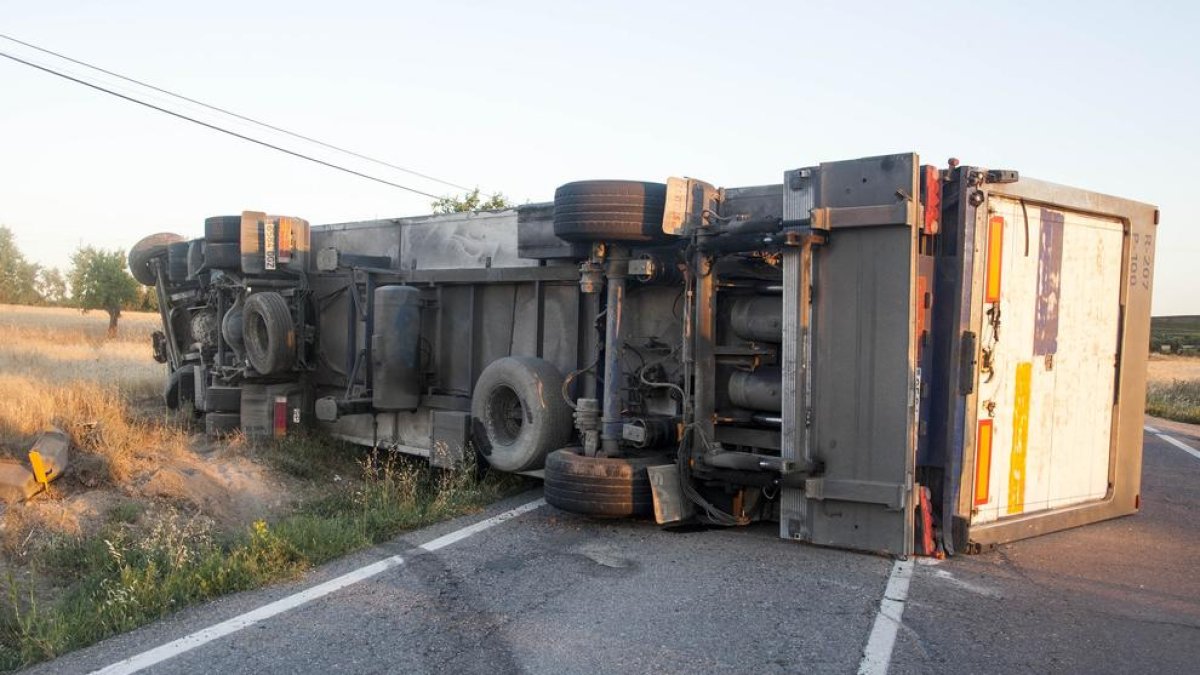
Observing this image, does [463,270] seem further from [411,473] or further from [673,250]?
[673,250]

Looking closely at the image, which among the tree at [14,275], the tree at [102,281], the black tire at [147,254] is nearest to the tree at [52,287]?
the tree at [14,275]

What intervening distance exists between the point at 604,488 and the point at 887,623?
2.34 m

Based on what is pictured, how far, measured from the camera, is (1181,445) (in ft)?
41.9

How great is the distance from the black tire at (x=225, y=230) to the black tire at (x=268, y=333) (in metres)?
0.89

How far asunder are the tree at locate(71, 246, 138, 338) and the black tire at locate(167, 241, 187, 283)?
24201mm

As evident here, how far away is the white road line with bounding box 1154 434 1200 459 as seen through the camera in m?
11.8

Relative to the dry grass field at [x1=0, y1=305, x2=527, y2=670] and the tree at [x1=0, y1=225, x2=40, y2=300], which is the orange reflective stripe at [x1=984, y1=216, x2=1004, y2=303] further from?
the tree at [x1=0, y1=225, x2=40, y2=300]

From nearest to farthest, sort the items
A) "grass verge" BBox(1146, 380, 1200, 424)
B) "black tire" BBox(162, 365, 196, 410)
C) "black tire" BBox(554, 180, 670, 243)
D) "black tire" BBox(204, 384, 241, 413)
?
"black tire" BBox(554, 180, 670, 243) < "black tire" BBox(204, 384, 241, 413) < "black tire" BBox(162, 365, 196, 410) < "grass verge" BBox(1146, 380, 1200, 424)

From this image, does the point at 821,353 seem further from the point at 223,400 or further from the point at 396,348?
the point at 223,400

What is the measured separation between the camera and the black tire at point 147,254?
13375 mm

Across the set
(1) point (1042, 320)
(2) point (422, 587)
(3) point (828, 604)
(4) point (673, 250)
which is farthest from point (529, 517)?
(1) point (1042, 320)

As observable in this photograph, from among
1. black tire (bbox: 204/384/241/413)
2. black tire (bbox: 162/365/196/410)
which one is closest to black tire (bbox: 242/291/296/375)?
black tire (bbox: 204/384/241/413)

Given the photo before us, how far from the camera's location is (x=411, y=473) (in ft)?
29.5

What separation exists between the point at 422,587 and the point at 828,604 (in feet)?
7.27
